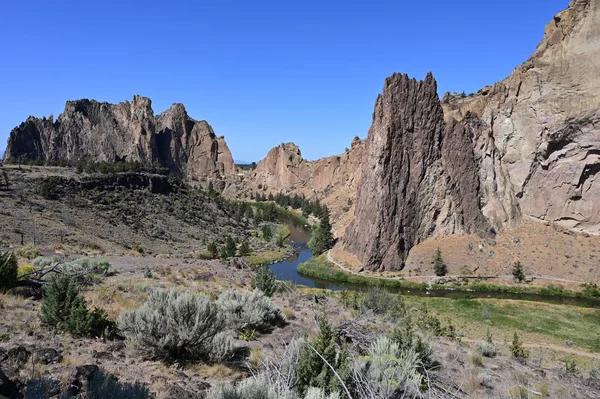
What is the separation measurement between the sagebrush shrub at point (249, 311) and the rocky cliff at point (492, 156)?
41.0 meters

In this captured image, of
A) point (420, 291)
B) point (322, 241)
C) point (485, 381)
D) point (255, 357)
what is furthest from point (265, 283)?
point (322, 241)

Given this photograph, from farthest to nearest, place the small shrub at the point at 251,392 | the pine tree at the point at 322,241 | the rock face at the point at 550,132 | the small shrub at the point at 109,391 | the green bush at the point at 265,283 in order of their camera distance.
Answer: the pine tree at the point at 322,241 < the rock face at the point at 550,132 < the green bush at the point at 265,283 < the small shrub at the point at 109,391 < the small shrub at the point at 251,392

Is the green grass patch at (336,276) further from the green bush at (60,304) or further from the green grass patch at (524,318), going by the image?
the green bush at (60,304)

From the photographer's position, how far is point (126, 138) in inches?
6122

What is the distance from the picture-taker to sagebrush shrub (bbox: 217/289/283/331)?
9.58 meters

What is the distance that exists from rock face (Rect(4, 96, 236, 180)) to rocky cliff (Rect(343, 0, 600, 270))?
4559 inches

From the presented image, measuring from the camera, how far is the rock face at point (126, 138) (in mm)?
142000

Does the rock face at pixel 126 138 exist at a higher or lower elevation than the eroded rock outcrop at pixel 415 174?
higher

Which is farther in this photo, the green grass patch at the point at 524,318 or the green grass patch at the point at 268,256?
the green grass patch at the point at 268,256

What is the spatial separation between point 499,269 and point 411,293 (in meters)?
13.6

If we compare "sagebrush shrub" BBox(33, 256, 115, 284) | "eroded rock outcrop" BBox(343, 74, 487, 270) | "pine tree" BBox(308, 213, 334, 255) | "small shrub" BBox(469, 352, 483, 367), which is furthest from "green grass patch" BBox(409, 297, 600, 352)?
"pine tree" BBox(308, 213, 334, 255)

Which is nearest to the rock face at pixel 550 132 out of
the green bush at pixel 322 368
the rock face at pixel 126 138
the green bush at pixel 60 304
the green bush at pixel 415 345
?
the green bush at pixel 415 345

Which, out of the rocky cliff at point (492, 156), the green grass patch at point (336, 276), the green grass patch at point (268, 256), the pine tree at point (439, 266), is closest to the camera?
the green grass patch at point (336, 276)

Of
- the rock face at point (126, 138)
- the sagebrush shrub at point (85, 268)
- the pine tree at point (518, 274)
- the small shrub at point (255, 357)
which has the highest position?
the rock face at point (126, 138)
